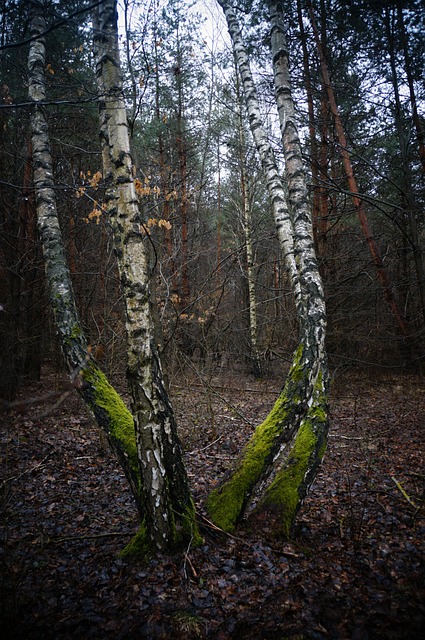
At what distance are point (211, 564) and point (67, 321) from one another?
2699 mm

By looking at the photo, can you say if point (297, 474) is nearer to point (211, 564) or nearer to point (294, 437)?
point (294, 437)

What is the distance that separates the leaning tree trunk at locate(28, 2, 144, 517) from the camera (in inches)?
122

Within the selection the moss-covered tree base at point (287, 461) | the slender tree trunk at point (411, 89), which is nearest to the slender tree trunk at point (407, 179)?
the slender tree trunk at point (411, 89)

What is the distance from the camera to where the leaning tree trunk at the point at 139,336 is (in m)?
2.72

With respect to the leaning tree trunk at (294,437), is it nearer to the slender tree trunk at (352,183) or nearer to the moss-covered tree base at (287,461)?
the moss-covered tree base at (287,461)

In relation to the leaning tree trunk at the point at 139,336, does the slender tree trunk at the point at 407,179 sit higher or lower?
higher

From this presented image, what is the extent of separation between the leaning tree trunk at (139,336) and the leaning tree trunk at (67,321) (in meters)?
0.25

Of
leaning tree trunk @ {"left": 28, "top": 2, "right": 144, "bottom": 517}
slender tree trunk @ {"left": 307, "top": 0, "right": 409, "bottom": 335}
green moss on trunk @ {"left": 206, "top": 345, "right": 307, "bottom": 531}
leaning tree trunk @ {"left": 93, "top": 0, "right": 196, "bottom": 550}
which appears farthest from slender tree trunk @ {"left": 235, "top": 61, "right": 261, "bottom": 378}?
leaning tree trunk @ {"left": 93, "top": 0, "right": 196, "bottom": 550}

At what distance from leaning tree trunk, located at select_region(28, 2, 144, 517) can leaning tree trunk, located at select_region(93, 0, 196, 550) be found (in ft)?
0.83

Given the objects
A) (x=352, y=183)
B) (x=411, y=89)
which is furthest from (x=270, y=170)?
(x=411, y=89)

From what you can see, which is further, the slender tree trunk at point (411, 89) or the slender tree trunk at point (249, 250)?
the slender tree trunk at point (249, 250)

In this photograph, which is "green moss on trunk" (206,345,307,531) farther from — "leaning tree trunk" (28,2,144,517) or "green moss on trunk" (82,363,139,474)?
"green moss on trunk" (82,363,139,474)

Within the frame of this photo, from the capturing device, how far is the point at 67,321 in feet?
12.2

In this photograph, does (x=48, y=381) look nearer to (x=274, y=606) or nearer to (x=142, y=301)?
(x=142, y=301)
